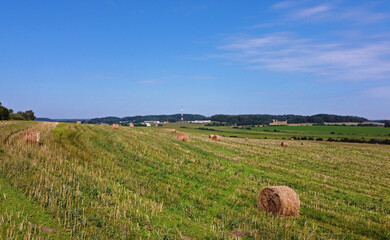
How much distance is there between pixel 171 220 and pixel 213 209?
340cm

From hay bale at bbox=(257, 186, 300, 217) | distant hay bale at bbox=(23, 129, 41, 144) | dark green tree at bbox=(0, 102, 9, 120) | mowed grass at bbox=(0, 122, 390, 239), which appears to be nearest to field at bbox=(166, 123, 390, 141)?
dark green tree at bbox=(0, 102, 9, 120)

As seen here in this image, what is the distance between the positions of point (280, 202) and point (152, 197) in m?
8.34

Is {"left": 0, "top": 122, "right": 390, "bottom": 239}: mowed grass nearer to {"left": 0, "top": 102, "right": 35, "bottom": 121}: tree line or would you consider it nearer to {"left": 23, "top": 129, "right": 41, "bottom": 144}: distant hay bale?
{"left": 23, "top": 129, "right": 41, "bottom": 144}: distant hay bale

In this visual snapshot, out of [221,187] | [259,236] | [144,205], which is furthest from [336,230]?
[144,205]

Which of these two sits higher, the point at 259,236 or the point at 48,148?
the point at 48,148

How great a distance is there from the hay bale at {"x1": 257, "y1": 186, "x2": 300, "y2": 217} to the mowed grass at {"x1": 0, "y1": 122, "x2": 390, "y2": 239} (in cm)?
65

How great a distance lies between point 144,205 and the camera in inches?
544

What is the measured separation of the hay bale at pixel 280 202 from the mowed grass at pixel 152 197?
25.7 inches

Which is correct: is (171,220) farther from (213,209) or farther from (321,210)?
(321,210)

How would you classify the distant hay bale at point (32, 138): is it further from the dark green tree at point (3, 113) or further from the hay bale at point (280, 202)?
the dark green tree at point (3, 113)

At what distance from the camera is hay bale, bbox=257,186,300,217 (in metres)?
14.9

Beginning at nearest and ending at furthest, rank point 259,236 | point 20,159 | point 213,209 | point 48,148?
point 259,236 → point 213,209 → point 20,159 → point 48,148

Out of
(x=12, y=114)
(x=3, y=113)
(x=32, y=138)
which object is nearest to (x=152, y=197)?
(x=32, y=138)

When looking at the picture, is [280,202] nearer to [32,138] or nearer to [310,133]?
[32,138]
